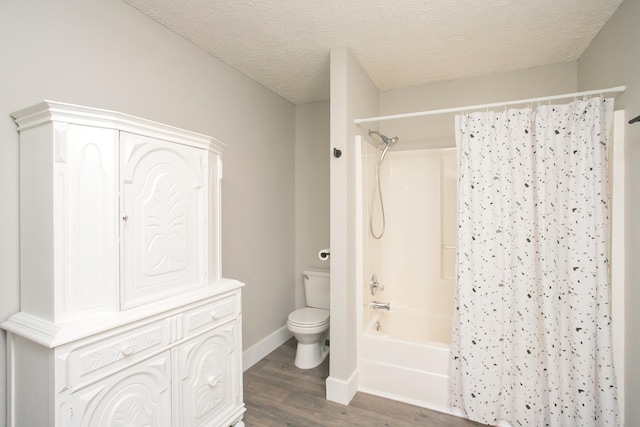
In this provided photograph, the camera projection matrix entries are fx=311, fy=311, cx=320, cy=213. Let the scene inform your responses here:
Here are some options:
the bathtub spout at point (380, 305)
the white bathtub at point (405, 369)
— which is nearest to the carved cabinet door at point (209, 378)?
the white bathtub at point (405, 369)

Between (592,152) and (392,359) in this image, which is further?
(392,359)

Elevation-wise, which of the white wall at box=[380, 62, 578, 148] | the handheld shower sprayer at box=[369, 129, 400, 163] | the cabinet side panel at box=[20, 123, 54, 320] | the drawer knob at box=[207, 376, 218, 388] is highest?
the white wall at box=[380, 62, 578, 148]

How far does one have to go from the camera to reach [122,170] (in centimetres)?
135

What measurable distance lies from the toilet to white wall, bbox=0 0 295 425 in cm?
39

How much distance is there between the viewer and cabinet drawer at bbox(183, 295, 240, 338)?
1615 mm

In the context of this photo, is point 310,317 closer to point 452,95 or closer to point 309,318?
point 309,318

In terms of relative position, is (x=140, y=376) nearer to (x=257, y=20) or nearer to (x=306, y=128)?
(x=257, y=20)

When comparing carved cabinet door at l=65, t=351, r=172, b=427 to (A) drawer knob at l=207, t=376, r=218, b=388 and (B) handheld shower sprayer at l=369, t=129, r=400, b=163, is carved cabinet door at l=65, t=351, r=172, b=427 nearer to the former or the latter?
(A) drawer knob at l=207, t=376, r=218, b=388

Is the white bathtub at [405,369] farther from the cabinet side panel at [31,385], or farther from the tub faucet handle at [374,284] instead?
the cabinet side panel at [31,385]

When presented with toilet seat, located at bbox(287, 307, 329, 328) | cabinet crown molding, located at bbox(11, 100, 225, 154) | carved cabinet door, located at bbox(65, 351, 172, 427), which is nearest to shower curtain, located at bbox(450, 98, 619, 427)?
toilet seat, located at bbox(287, 307, 329, 328)

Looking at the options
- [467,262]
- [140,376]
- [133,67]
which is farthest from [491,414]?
[133,67]

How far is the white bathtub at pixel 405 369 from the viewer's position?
2.12 m

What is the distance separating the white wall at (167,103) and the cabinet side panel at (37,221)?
0.18ft

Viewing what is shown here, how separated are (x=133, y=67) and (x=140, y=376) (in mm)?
1654
